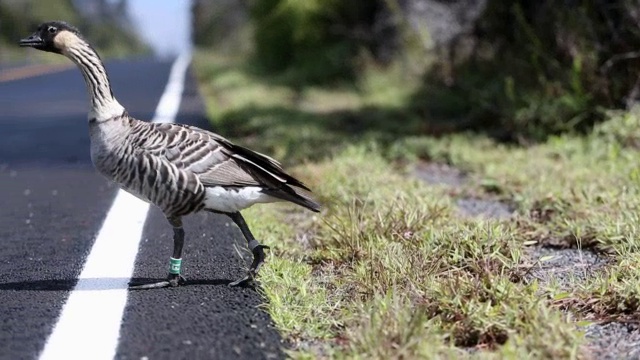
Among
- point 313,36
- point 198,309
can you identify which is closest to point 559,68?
point 198,309

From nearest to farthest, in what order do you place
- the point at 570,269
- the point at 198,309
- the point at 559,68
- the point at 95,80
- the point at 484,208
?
1. the point at 198,309
2. the point at 95,80
3. the point at 570,269
4. the point at 484,208
5. the point at 559,68

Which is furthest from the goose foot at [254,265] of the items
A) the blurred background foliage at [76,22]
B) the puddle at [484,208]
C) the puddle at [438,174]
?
the blurred background foliage at [76,22]

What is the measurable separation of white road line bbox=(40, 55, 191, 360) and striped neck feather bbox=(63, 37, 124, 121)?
0.88 m

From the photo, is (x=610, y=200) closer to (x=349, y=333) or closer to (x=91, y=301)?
(x=349, y=333)

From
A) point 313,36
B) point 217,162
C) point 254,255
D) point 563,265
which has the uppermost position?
point 217,162

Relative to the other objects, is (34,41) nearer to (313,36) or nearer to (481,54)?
(481,54)

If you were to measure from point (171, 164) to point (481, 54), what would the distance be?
8.64 meters

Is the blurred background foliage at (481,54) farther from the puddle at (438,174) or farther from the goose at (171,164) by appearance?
the goose at (171,164)

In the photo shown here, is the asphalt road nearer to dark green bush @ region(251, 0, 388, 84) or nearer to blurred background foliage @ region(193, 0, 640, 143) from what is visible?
blurred background foliage @ region(193, 0, 640, 143)

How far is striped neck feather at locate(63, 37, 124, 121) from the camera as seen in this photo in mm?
4707

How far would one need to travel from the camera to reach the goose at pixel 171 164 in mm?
4508

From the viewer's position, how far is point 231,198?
4.61 m

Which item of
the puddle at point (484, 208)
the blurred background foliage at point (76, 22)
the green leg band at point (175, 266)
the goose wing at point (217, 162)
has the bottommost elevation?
the blurred background foliage at point (76, 22)

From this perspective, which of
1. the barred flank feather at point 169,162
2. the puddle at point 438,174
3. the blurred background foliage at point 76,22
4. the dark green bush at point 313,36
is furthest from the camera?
the blurred background foliage at point 76,22
